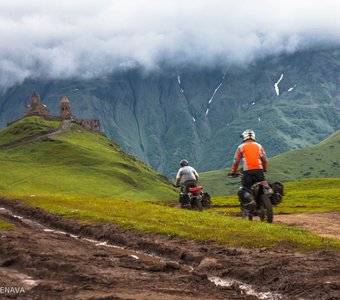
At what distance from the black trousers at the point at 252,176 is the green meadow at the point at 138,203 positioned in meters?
1.94

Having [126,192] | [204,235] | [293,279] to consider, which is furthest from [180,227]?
[126,192]

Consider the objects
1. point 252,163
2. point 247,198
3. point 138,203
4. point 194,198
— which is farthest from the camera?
point 138,203

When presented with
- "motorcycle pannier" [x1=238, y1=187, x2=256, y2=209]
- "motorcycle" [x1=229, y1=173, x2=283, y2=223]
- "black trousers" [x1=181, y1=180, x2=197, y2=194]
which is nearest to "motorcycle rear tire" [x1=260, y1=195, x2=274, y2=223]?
"motorcycle" [x1=229, y1=173, x2=283, y2=223]

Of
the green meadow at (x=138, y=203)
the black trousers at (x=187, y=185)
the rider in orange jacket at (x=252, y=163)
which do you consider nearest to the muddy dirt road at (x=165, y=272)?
Result: the green meadow at (x=138, y=203)

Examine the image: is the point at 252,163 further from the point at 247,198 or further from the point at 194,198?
the point at 194,198

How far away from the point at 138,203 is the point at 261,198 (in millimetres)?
20136

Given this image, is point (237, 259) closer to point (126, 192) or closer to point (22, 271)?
point (22, 271)

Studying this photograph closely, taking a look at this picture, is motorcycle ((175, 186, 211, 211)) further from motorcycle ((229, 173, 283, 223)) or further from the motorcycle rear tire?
the motorcycle rear tire

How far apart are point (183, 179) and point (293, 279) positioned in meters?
24.5

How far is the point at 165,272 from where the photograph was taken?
16469mm

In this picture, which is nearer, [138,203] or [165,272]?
[165,272]

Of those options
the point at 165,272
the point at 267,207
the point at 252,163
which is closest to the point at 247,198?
the point at 267,207

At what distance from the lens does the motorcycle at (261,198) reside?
27219mm

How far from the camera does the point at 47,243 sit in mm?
22031
